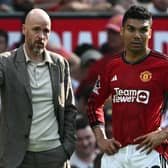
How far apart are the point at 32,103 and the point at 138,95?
116cm

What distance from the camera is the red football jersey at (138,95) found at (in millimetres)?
9984

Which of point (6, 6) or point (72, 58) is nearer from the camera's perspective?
point (72, 58)

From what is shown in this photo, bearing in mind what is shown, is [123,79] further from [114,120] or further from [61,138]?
[61,138]

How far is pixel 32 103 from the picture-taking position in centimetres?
1059

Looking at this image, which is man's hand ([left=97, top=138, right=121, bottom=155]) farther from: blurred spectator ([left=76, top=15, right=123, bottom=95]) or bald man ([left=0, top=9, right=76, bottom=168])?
blurred spectator ([left=76, top=15, right=123, bottom=95])

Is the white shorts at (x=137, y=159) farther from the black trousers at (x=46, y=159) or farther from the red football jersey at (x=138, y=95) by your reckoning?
the black trousers at (x=46, y=159)

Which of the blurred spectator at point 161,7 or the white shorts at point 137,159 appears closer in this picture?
the white shorts at point 137,159

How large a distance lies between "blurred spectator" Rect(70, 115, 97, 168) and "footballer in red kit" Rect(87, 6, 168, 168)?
11.4 feet

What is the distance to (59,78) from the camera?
35.2ft

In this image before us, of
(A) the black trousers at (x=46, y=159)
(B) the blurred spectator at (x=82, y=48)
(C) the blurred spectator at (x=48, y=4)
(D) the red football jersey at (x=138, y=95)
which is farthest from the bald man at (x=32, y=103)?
(C) the blurred spectator at (x=48, y=4)

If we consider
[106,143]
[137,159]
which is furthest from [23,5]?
[137,159]

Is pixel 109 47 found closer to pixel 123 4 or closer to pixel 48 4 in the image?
pixel 123 4

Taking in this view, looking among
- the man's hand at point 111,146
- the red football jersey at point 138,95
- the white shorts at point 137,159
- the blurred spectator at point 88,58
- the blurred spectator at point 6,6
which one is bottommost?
the blurred spectator at point 88,58

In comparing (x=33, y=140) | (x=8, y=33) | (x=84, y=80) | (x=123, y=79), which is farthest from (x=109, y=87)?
(x=8, y=33)
